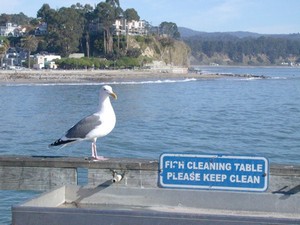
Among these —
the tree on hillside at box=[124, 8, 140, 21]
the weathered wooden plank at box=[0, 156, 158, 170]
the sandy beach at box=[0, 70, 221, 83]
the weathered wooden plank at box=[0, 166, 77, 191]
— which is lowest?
the sandy beach at box=[0, 70, 221, 83]

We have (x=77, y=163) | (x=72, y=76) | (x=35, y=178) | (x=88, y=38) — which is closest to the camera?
(x=77, y=163)

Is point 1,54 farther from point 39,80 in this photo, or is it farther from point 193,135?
point 193,135

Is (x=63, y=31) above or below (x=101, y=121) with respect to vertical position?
above

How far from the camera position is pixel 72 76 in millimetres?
118125

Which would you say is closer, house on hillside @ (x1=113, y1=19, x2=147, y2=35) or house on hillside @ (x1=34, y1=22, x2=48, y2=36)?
house on hillside @ (x1=34, y1=22, x2=48, y2=36)

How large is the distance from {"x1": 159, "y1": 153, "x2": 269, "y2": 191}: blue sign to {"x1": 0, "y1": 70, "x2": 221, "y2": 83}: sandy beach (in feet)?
330

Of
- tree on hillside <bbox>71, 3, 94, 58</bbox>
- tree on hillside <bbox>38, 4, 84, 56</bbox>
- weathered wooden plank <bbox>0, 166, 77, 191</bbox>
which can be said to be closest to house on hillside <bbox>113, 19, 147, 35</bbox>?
tree on hillside <bbox>71, 3, 94, 58</bbox>

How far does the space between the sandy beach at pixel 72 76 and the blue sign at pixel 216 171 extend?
100489 millimetres

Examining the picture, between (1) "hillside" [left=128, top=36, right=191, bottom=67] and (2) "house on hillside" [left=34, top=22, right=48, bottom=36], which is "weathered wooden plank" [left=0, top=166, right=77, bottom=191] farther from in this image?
(2) "house on hillside" [left=34, top=22, right=48, bottom=36]

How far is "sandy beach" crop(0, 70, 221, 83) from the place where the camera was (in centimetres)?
10869

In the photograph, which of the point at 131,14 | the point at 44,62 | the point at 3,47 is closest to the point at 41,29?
the point at 3,47

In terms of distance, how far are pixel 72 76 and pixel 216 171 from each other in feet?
376

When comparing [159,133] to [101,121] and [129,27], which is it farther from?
[129,27]

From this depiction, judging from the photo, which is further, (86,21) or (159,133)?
(86,21)
